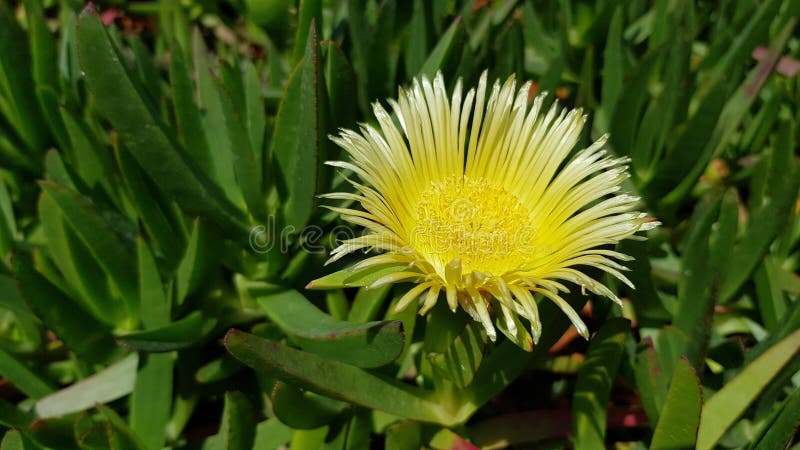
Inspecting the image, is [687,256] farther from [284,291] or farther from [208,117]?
[208,117]

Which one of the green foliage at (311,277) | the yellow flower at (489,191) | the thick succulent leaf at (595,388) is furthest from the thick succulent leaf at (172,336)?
the thick succulent leaf at (595,388)

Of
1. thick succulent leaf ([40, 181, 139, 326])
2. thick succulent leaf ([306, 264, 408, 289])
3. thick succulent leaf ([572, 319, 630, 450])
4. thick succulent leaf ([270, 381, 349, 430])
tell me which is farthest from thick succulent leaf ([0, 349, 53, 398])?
thick succulent leaf ([572, 319, 630, 450])

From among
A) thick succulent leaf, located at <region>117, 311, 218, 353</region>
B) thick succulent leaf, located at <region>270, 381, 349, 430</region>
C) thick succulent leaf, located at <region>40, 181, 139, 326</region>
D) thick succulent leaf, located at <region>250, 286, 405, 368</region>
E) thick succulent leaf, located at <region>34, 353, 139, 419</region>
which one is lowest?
thick succulent leaf, located at <region>34, 353, 139, 419</region>

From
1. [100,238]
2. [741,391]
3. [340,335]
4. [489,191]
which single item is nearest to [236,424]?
[340,335]

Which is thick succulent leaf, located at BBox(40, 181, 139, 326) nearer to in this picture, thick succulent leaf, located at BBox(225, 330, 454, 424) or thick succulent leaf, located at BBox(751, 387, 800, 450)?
thick succulent leaf, located at BBox(225, 330, 454, 424)

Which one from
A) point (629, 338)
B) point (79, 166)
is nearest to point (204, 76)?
point (79, 166)

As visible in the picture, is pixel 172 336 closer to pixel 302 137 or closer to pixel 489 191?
pixel 302 137

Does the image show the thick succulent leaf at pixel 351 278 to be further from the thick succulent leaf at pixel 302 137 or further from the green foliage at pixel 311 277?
the thick succulent leaf at pixel 302 137
